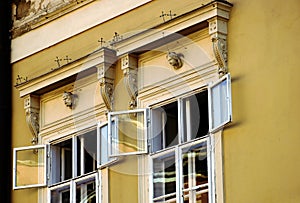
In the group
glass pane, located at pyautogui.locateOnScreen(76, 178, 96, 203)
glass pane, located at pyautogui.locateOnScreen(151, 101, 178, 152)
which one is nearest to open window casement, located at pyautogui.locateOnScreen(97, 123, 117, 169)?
glass pane, located at pyautogui.locateOnScreen(76, 178, 96, 203)

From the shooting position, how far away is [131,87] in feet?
44.4

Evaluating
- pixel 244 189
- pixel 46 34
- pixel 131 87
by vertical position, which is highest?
pixel 46 34

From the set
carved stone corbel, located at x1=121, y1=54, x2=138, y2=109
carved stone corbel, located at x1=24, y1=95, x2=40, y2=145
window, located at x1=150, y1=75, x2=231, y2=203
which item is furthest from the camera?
carved stone corbel, located at x1=24, y1=95, x2=40, y2=145

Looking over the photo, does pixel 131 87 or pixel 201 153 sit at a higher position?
pixel 131 87

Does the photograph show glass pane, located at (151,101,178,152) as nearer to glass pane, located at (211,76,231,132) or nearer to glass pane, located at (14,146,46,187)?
glass pane, located at (211,76,231,132)

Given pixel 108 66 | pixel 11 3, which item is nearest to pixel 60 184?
pixel 108 66

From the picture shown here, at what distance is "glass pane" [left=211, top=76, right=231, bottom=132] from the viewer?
40.5ft

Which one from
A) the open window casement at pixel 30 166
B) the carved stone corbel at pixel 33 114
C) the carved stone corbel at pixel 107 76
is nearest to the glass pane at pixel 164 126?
the carved stone corbel at pixel 107 76

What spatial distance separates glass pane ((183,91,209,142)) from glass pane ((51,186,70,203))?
2.06 m

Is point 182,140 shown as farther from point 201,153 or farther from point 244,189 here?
point 244,189

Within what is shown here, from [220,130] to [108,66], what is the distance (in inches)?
78.2

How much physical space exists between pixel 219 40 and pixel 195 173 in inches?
54.8

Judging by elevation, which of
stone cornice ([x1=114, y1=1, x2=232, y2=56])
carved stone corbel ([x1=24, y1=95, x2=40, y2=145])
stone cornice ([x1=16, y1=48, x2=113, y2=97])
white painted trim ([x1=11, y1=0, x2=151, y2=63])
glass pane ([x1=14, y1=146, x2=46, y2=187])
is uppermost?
white painted trim ([x1=11, y1=0, x2=151, y2=63])

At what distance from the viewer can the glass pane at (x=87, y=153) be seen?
14.1 m
